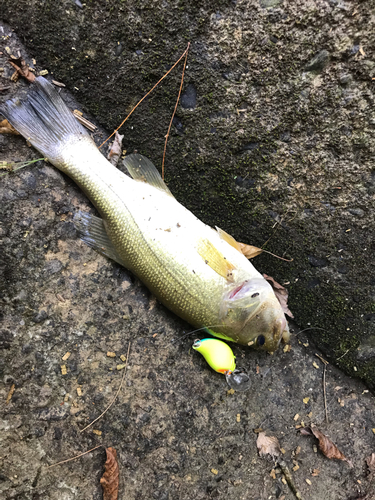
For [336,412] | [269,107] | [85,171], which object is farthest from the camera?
[336,412]

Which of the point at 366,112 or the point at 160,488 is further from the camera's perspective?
the point at 160,488

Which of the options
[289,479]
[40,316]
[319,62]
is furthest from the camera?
[289,479]

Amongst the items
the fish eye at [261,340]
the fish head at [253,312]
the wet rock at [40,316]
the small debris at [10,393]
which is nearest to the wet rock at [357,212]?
the fish head at [253,312]

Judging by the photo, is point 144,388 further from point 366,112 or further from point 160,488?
point 366,112

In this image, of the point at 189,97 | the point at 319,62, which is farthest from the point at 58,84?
the point at 319,62

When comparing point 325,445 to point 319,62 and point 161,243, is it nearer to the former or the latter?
point 161,243

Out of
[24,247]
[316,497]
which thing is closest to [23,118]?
[24,247]
